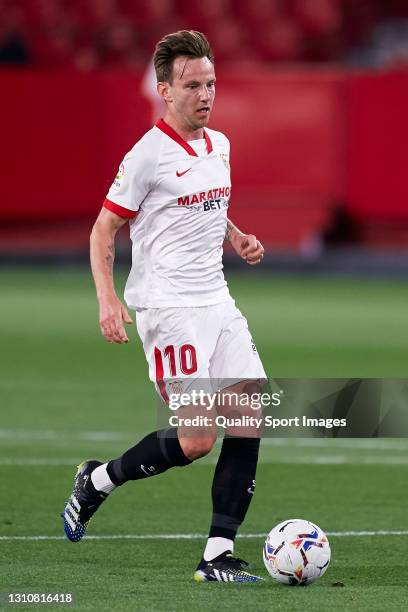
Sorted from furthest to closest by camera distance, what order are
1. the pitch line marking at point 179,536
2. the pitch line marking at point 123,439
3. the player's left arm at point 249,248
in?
1. the pitch line marking at point 123,439
2. the pitch line marking at point 179,536
3. the player's left arm at point 249,248

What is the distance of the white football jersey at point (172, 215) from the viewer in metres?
6.19

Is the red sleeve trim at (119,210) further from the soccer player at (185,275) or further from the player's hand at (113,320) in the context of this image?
the player's hand at (113,320)

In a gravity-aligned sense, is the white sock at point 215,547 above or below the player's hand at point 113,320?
below

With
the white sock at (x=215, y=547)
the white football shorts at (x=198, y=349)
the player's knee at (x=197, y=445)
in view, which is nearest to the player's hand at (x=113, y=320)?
the white football shorts at (x=198, y=349)

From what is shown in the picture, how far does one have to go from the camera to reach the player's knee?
610cm

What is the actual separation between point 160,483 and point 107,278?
8.96 ft

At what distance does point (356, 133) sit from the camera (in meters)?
20.5

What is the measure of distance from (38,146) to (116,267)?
1.90 m

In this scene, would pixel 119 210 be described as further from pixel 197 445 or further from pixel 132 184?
pixel 197 445

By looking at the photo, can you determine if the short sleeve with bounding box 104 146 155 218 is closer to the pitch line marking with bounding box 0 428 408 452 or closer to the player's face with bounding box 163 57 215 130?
the player's face with bounding box 163 57 215 130

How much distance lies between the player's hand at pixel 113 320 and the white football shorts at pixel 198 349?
243 mm

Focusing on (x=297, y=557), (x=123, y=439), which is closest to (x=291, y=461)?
(x=123, y=439)

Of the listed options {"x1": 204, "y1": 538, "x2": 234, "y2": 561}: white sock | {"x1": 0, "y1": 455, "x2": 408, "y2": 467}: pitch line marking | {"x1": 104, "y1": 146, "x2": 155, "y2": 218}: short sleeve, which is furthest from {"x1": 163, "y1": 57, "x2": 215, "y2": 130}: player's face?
{"x1": 0, "y1": 455, "x2": 408, "y2": 467}: pitch line marking

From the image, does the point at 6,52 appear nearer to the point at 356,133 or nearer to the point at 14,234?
the point at 14,234
